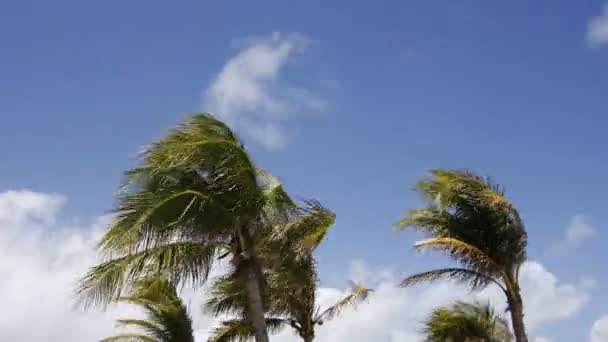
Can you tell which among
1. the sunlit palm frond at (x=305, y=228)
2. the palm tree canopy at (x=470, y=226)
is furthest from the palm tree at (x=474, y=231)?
the sunlit palm frond at (x=305, y=228)

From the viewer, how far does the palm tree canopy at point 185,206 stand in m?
→ 13.8

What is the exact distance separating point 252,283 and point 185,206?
6.46 feet

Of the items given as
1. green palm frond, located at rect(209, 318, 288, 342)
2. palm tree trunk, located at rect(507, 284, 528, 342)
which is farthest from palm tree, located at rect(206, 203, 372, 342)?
palm tree trunk, located at rect(507, 284, 528, 342)

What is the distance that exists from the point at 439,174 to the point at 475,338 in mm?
4546

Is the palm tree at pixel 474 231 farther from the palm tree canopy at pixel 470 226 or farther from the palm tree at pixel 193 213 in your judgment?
the palm tree at pixel 193 213

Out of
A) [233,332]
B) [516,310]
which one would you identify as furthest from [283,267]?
[516,310]

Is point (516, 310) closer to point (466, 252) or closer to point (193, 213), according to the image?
point (466, 252)

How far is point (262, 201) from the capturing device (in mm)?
14812

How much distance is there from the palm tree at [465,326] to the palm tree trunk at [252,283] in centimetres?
708

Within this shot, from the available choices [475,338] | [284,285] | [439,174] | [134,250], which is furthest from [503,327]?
[134,250]

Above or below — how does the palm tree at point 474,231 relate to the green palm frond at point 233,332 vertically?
above

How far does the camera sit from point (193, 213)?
47.0ft

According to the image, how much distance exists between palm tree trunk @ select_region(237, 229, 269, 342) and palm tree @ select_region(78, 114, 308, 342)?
0.7 inches

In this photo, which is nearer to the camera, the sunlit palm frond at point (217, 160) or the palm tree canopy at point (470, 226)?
the sunlit palm frond at point (217, 160)
